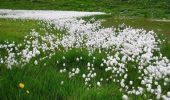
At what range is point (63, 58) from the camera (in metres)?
10.4

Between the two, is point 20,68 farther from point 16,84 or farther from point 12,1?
point 12,1

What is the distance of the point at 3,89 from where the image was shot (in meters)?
5.80

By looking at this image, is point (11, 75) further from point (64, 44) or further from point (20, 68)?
point (64, 44)

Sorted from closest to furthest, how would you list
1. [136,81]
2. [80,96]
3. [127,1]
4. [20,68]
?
[80,96], [20,68], [136,81], [127,1]

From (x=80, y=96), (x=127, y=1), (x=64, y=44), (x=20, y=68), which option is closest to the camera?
(x=80, y=96)

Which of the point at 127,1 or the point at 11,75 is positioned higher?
the point at 11,75

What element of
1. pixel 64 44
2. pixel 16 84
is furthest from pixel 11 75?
pixel 64 44

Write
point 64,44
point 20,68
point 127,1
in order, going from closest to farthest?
point 20,68, point 64,44, point 127,1

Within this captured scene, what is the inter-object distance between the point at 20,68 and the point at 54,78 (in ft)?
2.31

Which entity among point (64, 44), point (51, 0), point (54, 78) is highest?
point (54, 78)

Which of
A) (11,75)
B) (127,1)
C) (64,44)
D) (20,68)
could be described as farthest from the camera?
(127,1)

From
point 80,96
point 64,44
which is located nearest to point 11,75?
point 80,96

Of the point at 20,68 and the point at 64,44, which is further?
the point at 64,44

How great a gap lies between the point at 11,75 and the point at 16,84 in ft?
1.41
